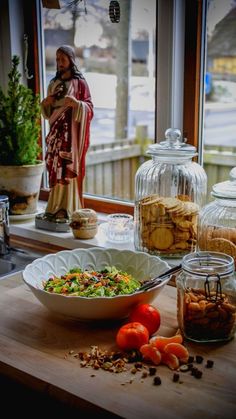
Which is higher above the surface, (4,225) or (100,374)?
(4,225)

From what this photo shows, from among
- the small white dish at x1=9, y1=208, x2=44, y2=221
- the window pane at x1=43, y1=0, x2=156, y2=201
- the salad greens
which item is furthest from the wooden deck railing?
the salad greens

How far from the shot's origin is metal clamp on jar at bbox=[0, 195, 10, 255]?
186 cm

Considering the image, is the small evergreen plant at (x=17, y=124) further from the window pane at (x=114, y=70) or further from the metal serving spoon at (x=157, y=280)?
the metal serving spoon at (x=157, y=280)

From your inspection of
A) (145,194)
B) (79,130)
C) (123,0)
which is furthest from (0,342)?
(123,0)

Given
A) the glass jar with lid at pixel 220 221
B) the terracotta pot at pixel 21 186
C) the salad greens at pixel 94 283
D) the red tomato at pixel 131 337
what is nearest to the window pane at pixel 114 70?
the terracotta pot at pixel 21 186

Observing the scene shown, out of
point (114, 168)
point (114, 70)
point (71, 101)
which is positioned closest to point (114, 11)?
point (114, 70)

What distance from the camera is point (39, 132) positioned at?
2193 millimetres

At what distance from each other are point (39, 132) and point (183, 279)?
109 centimetres

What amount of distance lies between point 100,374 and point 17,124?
1079 millimetres

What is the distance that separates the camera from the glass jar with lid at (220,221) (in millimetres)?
1486

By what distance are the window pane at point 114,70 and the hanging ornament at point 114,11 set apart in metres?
0.01

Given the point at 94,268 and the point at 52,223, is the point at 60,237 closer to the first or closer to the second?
the point at 52,223

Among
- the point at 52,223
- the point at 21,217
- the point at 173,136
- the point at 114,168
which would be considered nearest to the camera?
the point at 173,136

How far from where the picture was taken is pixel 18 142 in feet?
6.53
